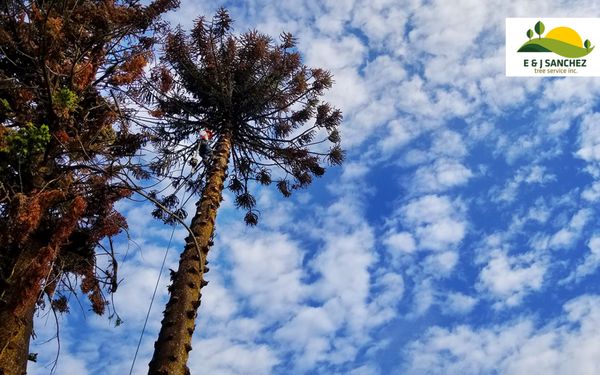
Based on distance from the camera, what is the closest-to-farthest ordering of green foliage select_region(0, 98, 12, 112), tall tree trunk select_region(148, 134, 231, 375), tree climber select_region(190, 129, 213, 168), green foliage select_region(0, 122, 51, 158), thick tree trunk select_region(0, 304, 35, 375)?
thick tree trunk select_region(0, 304, 35, 375), tall tree trunk select_region(148, 134, 231, 375), green foliage select_region(0, 122, 51, 158), green foliage select_region(0, 98, 12, 112), tree climber select_region(190, 129, 213, 168)

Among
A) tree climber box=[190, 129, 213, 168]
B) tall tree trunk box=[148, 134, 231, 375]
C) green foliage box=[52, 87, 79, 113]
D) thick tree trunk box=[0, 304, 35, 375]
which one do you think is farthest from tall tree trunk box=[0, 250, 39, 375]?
tree climber box=[190, 129, 213, 168]

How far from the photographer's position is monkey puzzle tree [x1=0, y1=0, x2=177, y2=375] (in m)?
6.04

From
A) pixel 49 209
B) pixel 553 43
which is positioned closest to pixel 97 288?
pixel 49 209

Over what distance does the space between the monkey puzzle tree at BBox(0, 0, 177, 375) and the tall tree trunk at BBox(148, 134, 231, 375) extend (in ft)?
4.25

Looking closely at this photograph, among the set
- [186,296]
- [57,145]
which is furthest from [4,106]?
[186,296]

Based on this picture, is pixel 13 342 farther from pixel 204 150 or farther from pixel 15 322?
pixel 204 150

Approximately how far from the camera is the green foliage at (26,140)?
646 cm

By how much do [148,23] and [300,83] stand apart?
4.50m

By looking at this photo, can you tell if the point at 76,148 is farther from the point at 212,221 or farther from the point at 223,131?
the point at 223,131

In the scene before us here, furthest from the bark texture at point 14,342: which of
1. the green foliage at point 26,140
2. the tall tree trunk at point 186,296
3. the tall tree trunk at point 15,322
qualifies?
the green foliage at point 26,140

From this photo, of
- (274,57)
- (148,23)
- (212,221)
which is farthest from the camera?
(274,57)

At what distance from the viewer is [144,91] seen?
1173 cm

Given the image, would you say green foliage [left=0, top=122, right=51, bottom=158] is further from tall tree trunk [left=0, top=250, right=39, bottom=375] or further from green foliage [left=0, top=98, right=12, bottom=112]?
tall tree trunk [left=0, top=250, right=39, bottom=375]

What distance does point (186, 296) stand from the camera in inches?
259
